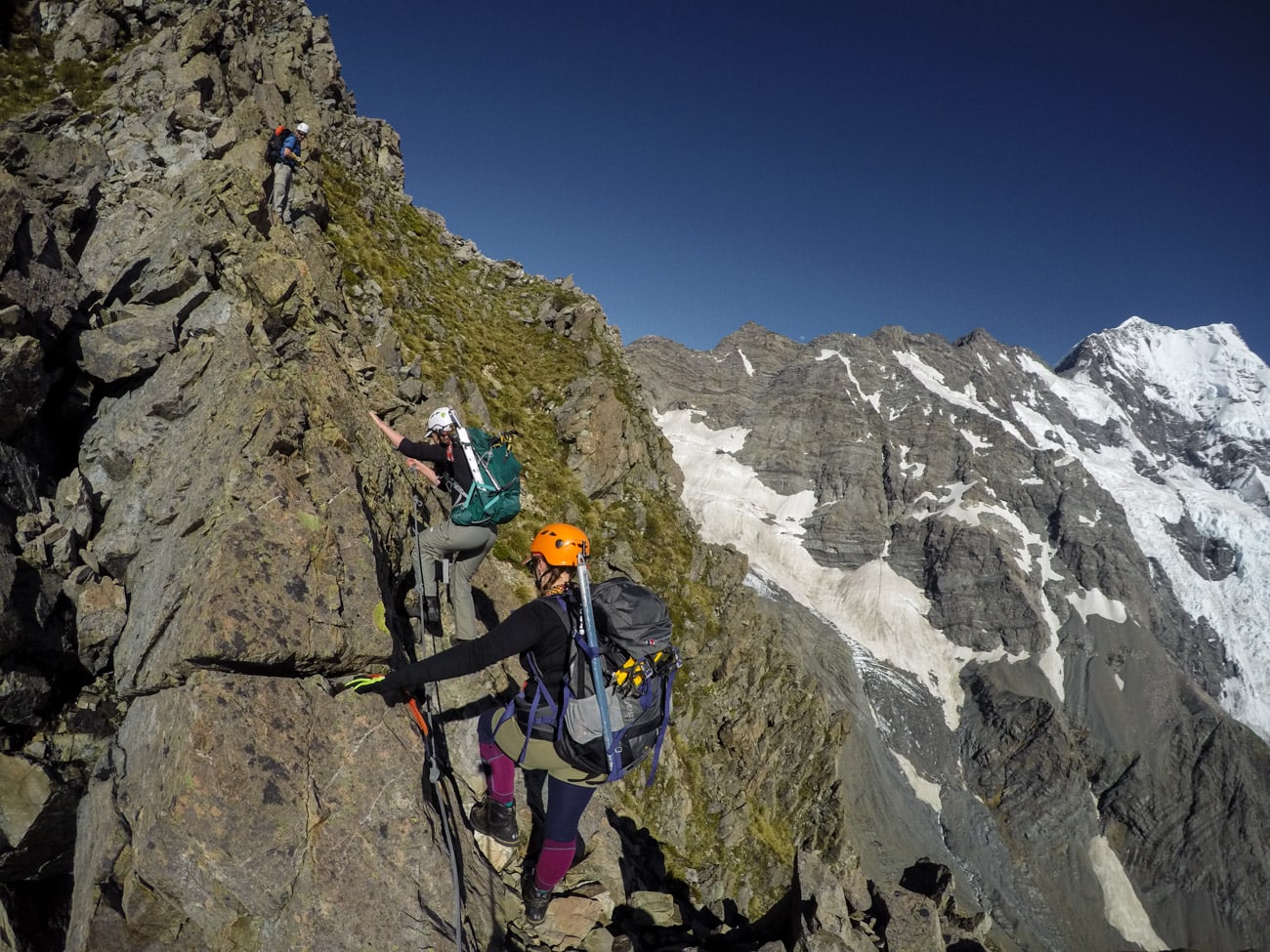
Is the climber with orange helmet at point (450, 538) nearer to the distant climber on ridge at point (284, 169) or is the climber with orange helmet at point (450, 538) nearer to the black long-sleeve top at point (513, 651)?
the black long-sleeve top at point (513, 651)

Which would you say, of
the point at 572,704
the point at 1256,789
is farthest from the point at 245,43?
the point at 1256,789

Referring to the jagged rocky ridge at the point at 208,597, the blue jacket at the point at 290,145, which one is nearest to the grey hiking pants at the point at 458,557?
the jagged rocky ridge at the point at 208,597

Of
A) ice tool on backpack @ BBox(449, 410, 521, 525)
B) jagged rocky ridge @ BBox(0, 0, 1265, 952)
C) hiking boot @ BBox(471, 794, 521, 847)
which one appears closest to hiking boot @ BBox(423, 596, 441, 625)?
jagged rocky ridge @ BBox(0, 0, 1265, 952)

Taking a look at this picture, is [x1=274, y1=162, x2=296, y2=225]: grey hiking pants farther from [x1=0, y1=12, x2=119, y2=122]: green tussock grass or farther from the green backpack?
the green backpack

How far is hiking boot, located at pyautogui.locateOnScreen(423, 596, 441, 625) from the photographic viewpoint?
1052 centimetres

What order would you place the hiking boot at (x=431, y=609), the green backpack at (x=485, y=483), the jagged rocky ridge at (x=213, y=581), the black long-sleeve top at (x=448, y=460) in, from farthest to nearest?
the hiking boot at (x=431, y=609) → the black long-sleeve top at (x=448, y=460) → the green backpack at (x=485, y=483) → the jagged rocky ridge at (x=213, y=581)

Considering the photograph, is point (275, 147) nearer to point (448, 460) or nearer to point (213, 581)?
point (448, 460)

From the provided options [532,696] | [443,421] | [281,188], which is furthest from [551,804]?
[281,188]

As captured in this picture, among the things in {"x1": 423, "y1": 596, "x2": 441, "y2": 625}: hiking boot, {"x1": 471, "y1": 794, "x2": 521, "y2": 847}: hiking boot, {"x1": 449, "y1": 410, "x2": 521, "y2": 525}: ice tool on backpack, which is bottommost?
{"x1": 471, "y1": 794, "x2": 521, "y2": 847}: hiking boot

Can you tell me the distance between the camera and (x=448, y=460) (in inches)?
420

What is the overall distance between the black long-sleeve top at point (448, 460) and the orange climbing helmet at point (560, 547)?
11.2 feet

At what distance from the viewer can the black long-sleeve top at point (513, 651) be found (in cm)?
659

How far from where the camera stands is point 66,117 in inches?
614

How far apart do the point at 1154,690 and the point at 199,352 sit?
263m
